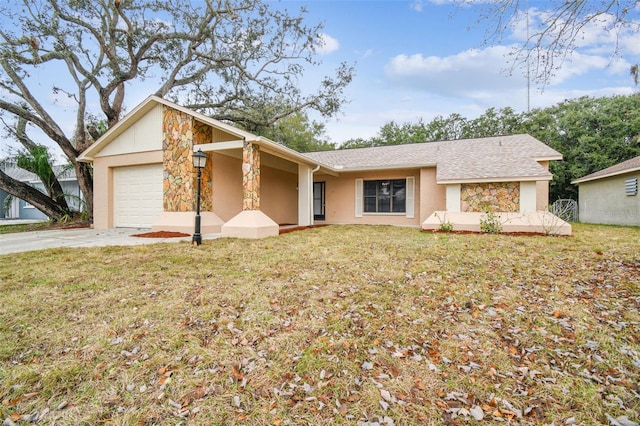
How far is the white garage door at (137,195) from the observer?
9719 mm


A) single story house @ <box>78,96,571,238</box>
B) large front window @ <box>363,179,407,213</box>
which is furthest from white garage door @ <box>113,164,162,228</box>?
large front window @ <box>363,179,407,213</box>

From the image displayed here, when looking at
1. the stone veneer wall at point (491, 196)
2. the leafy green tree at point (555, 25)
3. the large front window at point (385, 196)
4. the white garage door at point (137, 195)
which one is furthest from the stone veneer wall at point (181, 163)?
the stone veneer wall at point (491, 196)

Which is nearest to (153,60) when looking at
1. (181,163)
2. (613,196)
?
(181,163)

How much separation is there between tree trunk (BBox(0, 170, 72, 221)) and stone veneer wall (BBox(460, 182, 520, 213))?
53.5 feet

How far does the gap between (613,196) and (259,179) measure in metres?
15.6

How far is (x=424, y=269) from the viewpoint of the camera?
465cm

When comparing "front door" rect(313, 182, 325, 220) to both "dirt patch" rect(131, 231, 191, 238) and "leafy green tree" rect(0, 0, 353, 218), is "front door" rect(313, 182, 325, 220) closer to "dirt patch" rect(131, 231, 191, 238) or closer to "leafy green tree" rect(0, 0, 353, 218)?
"leafy green tree" rect(0, 0, 353, 218)

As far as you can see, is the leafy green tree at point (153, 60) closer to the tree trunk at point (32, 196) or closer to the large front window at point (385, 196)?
the tree trunk at point (32, 196)

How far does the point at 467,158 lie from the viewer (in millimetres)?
11086

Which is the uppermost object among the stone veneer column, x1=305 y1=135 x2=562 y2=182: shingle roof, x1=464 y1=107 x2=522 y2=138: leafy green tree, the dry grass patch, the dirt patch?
x1=464 y1=107 x2=522 y2=138: leafy green tree

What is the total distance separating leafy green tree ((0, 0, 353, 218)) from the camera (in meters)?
11.3

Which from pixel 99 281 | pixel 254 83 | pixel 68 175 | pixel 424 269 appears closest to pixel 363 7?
pixel 254 83

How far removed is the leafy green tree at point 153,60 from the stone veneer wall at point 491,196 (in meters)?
9.02

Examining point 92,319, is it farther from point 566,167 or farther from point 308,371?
point 566,167
